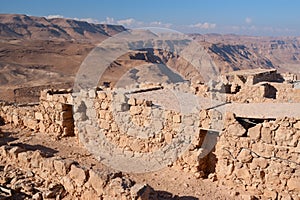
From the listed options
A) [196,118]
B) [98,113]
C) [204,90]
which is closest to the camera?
[196,118]

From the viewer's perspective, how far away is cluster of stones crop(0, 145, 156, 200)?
18.7 ft

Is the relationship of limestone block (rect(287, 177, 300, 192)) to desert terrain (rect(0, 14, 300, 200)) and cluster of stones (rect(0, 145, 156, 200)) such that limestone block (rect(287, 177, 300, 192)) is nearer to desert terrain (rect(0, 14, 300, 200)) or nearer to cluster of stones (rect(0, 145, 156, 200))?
desert terrain (rect(0, 14, 300, 200))

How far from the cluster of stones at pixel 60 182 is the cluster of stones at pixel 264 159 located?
6.21ft

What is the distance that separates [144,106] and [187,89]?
5.23 metres

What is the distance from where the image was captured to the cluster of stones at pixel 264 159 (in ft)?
22.3

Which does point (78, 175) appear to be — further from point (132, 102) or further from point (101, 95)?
point (101, 95)

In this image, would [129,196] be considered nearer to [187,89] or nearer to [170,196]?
[170,196]

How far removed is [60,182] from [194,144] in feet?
10.7

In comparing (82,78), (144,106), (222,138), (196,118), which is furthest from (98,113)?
(82,78)

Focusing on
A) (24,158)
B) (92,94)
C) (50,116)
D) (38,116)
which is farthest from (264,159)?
(38,116)

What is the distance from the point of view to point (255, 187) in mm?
7066

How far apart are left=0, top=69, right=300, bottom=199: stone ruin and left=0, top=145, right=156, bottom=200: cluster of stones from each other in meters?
0.02

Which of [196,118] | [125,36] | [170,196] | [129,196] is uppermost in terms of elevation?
[125,36]

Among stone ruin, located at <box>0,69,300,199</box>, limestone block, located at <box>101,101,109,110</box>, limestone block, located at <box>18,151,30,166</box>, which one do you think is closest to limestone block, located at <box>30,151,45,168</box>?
stone ruin, located at <box>0,69,300,199</box>
